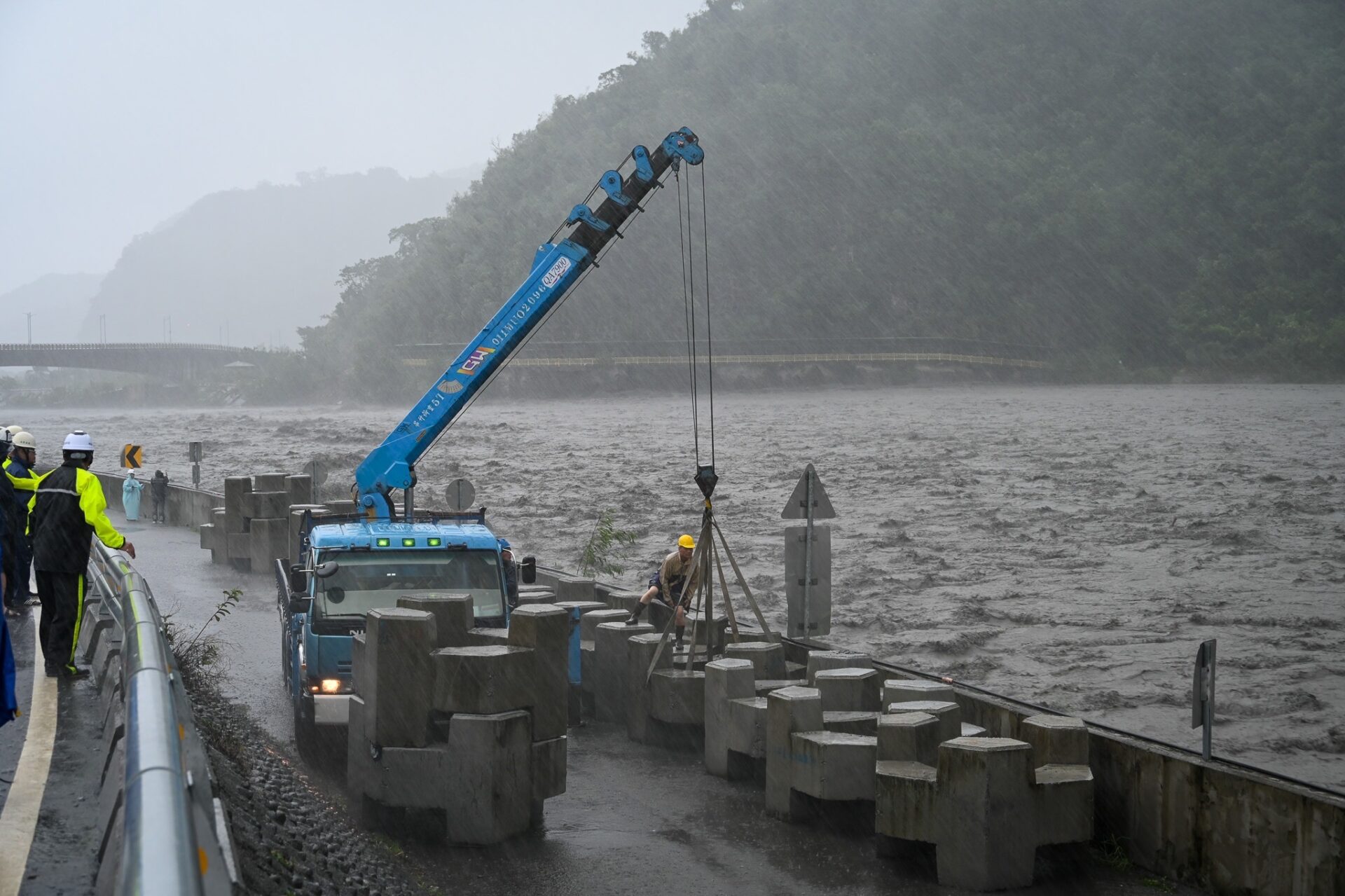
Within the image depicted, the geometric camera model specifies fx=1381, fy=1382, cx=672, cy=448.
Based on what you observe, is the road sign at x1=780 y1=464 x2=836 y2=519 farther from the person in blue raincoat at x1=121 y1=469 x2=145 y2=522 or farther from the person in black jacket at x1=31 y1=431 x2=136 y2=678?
the person in blue raincoat at x1=121 y1=469 x2=145 y2=522

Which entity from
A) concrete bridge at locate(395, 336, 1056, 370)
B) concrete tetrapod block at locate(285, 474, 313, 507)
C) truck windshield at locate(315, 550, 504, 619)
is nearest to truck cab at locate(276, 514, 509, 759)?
truck windshield at locate(315, 550, 504, 619)

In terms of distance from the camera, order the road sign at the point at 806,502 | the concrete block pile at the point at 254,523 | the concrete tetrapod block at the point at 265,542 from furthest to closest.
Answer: the concrete block pile at the point at 254,523 → the concrete tetrapod block at the point at 265,542 → the road sign at the point at 806,502

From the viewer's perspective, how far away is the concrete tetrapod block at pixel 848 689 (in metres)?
11.2

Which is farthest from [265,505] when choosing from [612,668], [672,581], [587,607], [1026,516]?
[1026,516]

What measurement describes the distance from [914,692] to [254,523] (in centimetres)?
1759

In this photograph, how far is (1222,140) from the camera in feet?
384

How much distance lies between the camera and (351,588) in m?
11.7

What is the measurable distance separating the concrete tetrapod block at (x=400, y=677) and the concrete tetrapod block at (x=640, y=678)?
11.5ft

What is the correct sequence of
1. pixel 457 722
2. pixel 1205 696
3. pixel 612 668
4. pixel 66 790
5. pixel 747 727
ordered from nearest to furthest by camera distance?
pixel 66 790 → pixel 1205 696 → pixel 457 722 → pixel 747 727 → pixel 612 668

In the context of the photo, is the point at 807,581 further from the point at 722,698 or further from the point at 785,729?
the point at 785,729

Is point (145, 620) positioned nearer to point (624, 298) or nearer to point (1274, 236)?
point (624, 298)

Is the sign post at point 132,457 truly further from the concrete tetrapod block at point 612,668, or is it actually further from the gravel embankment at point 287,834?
the gravel embankment at point 287,834

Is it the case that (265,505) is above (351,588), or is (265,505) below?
below

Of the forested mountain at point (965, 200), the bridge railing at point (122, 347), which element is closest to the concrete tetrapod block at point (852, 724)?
the forested mountain at point (965, 200)
